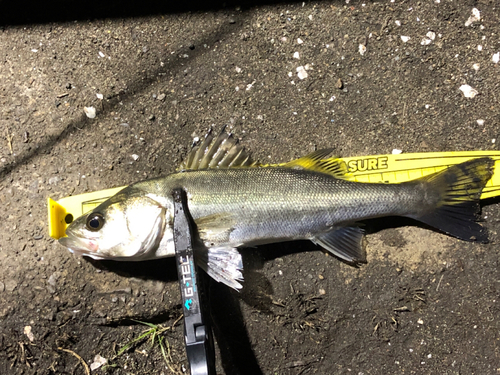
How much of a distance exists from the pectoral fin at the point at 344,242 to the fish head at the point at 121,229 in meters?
1.26

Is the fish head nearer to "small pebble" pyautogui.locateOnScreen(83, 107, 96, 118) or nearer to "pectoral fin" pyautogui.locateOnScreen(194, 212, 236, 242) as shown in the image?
"pectoral fin" pyautogui.locateOnScreen(194, 212, 236, 242)

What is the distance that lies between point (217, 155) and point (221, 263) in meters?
0.86

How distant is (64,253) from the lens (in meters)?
2.90

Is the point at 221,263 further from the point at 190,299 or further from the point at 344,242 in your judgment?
the point at 344,242

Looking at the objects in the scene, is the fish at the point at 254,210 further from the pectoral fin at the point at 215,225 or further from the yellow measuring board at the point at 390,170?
the yellow measuring board at the point at 390,170

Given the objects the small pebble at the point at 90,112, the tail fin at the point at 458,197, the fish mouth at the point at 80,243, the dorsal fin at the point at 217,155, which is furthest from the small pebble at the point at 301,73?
the fish mouth at the point at 80,243

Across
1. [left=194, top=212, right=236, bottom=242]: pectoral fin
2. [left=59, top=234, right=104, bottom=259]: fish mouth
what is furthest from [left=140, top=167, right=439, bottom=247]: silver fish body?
[left=59, top=234, right=104, bottom=259]: fish mouth

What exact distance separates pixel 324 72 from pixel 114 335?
3.00 m

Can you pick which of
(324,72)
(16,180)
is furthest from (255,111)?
(16,180)

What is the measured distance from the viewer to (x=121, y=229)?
2.45 metres

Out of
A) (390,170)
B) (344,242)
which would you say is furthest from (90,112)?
(390,170)

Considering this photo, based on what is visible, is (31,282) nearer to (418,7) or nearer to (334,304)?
(334,304)

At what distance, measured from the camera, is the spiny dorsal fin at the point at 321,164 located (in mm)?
2713

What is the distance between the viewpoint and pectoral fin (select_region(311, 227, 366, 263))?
2.66 m
